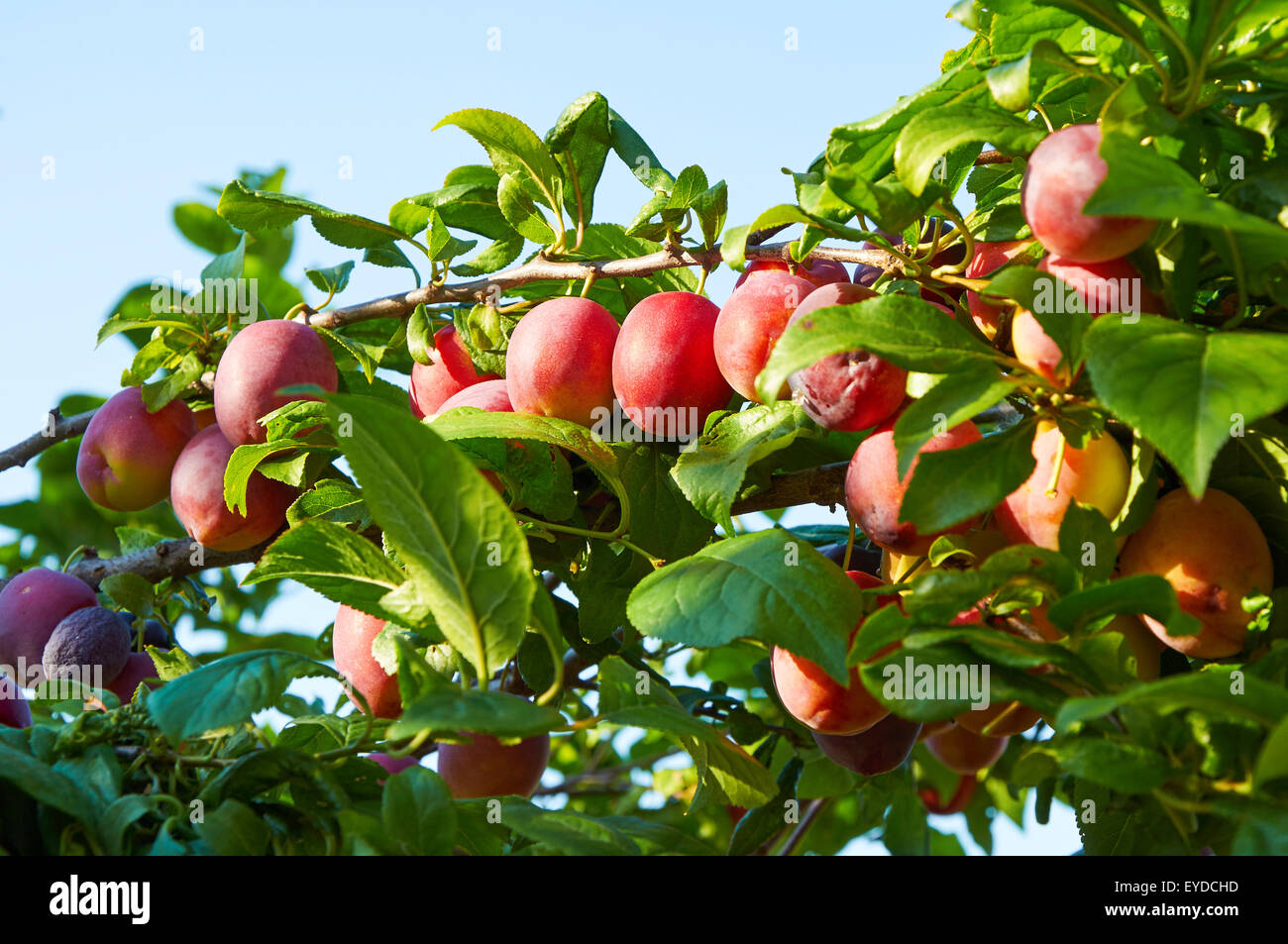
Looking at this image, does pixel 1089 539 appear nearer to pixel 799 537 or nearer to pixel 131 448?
pixel 799 537

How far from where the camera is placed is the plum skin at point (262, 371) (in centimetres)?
Result: 129

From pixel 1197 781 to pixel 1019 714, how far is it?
0.33 metres

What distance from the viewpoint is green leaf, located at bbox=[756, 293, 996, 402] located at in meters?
0.73

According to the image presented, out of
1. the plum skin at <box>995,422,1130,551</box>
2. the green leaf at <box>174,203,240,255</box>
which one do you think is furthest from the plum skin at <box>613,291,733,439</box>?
the green leaf at <box>174,203,240,255</box>

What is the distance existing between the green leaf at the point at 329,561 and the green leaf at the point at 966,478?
42 centimetres

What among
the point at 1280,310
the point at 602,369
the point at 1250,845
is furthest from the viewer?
the point at 602,369

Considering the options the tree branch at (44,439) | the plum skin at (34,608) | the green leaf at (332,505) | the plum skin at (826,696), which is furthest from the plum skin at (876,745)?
the tree branch at (44,439)

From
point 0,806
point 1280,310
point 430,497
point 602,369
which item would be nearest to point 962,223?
point 1280,310

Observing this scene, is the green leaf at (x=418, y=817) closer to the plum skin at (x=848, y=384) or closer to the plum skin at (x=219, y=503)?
the plum skin at (x=848, y=384)

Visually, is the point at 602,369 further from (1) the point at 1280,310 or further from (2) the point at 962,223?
(1) the point at 1280,310

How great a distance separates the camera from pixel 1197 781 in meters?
0.69

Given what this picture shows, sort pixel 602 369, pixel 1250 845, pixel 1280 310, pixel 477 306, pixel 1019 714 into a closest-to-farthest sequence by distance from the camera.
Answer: pixel 1250 845, pixel 1280 310, pixel 1019 714, pixel 602 369, pixel 477 306

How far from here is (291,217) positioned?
1.33m

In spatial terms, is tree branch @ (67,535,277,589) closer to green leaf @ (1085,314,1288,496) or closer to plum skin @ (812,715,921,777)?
plum skin @ (812,715,921,777)
